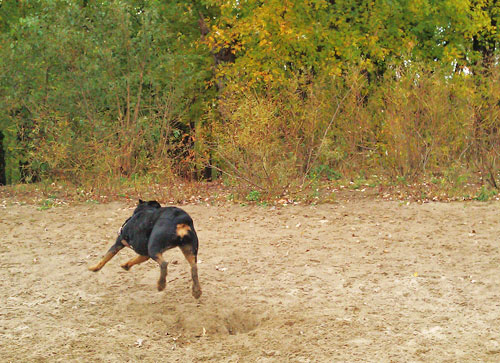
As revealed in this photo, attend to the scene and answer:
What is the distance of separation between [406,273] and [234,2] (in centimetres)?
1111

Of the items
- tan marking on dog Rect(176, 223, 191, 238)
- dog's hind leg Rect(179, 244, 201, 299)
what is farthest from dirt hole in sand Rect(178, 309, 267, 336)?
tan marking on dog Rect(176, 223, 191, 238)

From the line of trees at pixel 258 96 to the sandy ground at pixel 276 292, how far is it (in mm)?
1879

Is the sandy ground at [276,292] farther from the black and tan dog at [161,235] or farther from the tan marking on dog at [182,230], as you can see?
the tan marking on dog at [182,230]

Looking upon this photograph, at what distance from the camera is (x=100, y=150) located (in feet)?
37.6

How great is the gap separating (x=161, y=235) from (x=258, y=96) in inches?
256

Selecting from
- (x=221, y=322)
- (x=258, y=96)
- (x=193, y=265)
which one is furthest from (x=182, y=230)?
(x=258, y=96)

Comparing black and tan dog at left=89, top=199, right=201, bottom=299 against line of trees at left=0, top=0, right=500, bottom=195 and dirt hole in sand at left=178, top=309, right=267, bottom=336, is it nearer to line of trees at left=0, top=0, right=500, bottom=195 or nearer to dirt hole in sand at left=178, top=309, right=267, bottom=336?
dirt hole in sand at left=178, top=309, right=267, bottom=336

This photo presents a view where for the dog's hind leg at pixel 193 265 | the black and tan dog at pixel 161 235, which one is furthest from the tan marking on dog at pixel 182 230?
the dog's hind leg at pixel 193 265

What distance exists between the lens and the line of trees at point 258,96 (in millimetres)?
10297

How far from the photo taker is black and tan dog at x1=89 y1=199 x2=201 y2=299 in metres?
4.97

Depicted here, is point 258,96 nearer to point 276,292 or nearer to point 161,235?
point 276,292

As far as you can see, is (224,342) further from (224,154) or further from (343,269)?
(224,154)

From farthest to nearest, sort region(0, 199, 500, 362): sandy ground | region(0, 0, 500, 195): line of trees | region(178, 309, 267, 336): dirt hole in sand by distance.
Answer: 1. region(0, 0, 500, 195): line of trees
2. region(178, 309, 267, 336): dirt hole in sand
3. region(0, 199, 500, 362): sandy ground

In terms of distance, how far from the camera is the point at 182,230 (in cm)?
498
